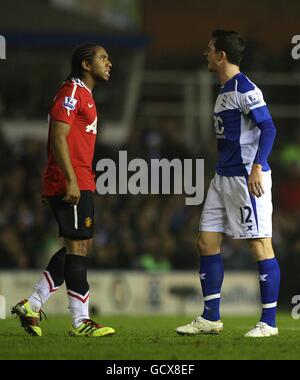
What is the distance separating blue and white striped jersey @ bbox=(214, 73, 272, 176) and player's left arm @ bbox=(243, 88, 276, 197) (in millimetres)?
13

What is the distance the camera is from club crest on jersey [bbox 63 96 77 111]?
9742mm

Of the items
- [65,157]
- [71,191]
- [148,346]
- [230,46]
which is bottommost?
[148,346]

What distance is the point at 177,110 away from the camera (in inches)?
954

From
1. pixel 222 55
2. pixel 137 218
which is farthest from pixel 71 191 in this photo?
pixel 137 218

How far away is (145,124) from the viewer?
2339cm

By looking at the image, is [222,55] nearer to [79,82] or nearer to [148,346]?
[79,82]

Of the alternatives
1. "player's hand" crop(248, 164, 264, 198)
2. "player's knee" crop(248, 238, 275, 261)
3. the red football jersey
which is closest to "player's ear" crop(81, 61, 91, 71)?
the red football jersey

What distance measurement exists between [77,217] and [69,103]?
831 millimetres

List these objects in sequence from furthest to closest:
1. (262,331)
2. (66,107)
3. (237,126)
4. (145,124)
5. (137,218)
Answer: (145,124)
(137,218)
(237,126)
(262,331)
(66,107)

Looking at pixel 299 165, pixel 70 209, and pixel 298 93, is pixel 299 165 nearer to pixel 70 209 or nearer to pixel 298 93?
pixel 298 93

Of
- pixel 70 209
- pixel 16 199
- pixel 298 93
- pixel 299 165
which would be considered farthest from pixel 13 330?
pixel 298 93

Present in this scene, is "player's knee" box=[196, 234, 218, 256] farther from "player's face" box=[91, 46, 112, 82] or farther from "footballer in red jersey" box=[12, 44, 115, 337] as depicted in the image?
"player's face" box=[91, 46, 112, 82]

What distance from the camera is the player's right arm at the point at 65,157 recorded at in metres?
9.59

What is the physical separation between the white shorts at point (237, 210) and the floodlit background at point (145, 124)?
28.1ft
